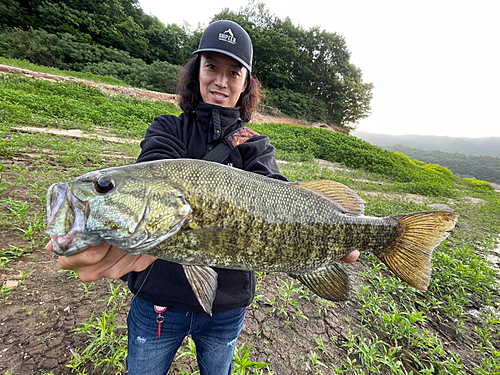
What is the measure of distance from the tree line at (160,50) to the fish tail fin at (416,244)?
75.6 ft

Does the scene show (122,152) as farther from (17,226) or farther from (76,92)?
(76,92)

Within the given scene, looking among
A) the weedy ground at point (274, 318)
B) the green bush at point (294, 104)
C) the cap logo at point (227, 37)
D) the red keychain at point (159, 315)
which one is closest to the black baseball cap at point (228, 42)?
the cap logo at point (227, 37)

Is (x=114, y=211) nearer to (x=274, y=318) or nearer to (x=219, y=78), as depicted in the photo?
(x=219, y=78)

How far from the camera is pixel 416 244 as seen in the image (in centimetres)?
168

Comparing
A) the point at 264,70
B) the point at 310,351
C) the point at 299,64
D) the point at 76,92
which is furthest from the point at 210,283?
the point at 299,64

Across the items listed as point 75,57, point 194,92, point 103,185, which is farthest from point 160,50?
point 103,185

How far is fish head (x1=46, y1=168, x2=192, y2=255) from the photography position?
1.11 meters

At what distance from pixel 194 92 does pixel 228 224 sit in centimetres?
149

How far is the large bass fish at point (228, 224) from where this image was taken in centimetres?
116

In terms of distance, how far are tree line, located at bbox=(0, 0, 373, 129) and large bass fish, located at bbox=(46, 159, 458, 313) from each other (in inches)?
893

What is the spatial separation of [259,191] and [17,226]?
3.56m

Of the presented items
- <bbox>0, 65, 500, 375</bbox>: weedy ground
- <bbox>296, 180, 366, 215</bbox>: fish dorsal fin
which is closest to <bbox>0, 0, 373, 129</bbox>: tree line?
<bbox>0, 65, 500, 375</bbox>: weedy ground

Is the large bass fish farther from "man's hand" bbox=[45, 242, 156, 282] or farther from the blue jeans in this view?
the blue jeans

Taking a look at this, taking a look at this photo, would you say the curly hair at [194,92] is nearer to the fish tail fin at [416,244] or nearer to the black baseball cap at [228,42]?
the black baseball cap at [228,42]
